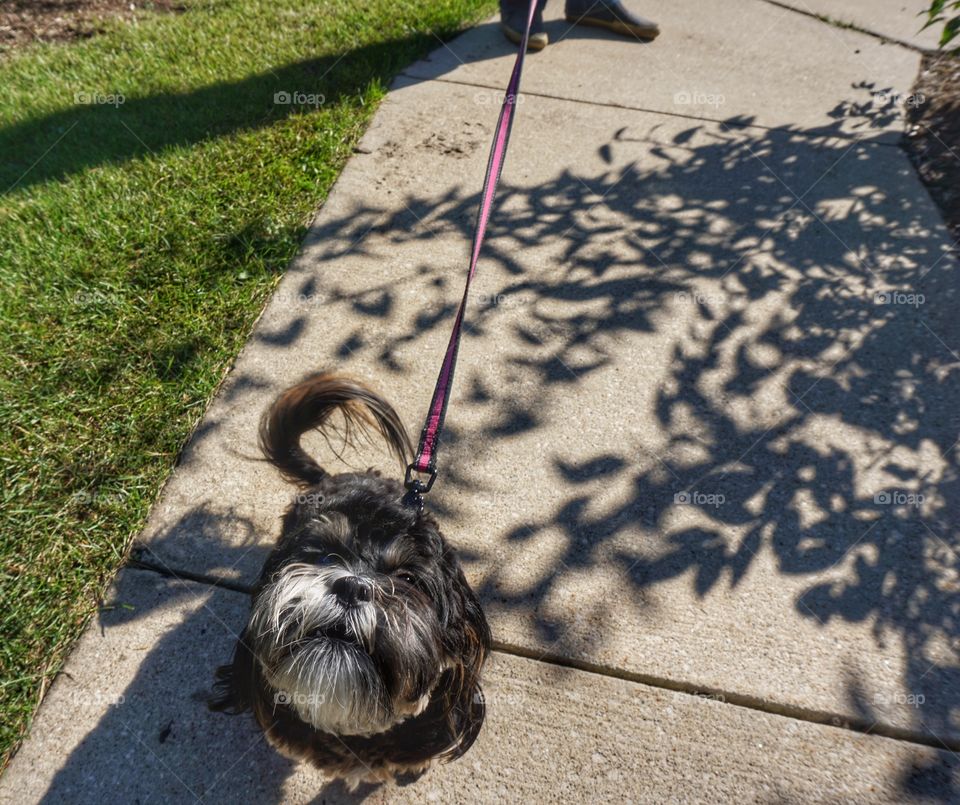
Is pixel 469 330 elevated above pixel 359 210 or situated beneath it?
situated beneath

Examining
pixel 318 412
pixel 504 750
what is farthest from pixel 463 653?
pixel 318 412

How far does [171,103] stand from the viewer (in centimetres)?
534

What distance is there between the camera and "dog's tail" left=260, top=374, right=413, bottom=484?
227 cm

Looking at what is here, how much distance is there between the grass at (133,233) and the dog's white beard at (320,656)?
1.47m

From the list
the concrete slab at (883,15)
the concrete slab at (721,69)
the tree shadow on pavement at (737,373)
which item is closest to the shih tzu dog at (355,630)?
the tree shadow on pavement at (737,373)

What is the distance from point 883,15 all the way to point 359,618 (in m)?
7.96

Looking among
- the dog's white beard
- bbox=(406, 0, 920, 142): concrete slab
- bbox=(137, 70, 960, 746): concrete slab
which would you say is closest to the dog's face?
the dog's white beard

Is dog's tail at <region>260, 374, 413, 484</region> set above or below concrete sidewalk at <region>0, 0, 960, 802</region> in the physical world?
above

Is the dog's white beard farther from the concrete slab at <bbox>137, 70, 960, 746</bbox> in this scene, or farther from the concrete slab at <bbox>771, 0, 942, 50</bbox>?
the concrete slab at <bbox>771, 0, 942, 50</bbox>

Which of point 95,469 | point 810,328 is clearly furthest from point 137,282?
point 810,328

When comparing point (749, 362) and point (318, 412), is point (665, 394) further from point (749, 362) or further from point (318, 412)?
point (318, 412)

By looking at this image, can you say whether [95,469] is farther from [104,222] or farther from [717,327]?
[717,327]

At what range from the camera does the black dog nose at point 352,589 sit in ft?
5.52

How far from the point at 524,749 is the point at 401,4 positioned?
21.9ft
